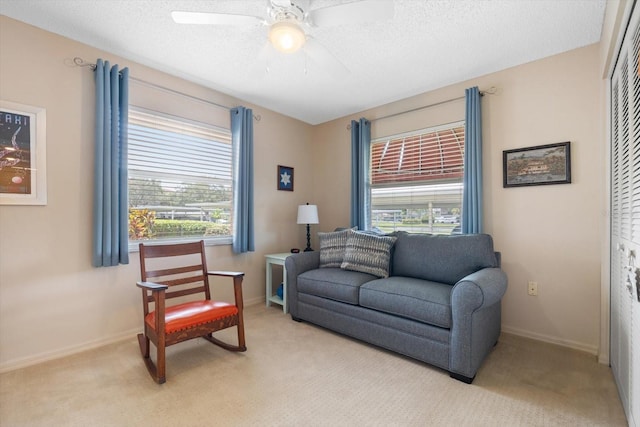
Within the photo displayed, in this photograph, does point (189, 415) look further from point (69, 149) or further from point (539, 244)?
point (539, 244)

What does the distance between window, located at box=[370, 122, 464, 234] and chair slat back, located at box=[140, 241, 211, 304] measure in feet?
6.95

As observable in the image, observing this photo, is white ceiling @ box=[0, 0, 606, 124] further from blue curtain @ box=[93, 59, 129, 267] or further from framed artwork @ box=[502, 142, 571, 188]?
framed artwork @ box=[502, 142, 571, 188]

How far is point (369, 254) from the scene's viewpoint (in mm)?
2844

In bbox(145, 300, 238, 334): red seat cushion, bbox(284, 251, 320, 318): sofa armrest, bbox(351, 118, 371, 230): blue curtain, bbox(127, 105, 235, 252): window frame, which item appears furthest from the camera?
bbox(351, 118, 371, 230): blue curtain

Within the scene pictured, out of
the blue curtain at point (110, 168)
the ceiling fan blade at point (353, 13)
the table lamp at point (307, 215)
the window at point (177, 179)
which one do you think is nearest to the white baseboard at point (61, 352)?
the blue curtain at point (110, 168)

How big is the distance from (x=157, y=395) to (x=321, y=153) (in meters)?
3.37

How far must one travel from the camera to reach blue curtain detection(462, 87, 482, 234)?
2.77 metres

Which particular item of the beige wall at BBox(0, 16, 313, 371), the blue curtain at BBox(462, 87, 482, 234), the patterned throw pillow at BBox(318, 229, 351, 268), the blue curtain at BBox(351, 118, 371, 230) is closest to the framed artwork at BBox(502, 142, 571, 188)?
the blue curtain at BBox(462, 87, 482, 234)

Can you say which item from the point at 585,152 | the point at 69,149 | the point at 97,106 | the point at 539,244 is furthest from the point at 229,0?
the point at 539,244

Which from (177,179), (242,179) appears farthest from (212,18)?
(242,179)

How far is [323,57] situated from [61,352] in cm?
297

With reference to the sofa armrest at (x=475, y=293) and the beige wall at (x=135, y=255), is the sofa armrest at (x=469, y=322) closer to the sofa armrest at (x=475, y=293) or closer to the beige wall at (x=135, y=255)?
the sofa armrest at (x=475, y=293)

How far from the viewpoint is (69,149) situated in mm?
2312

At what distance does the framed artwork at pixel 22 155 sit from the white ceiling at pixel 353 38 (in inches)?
26.5
